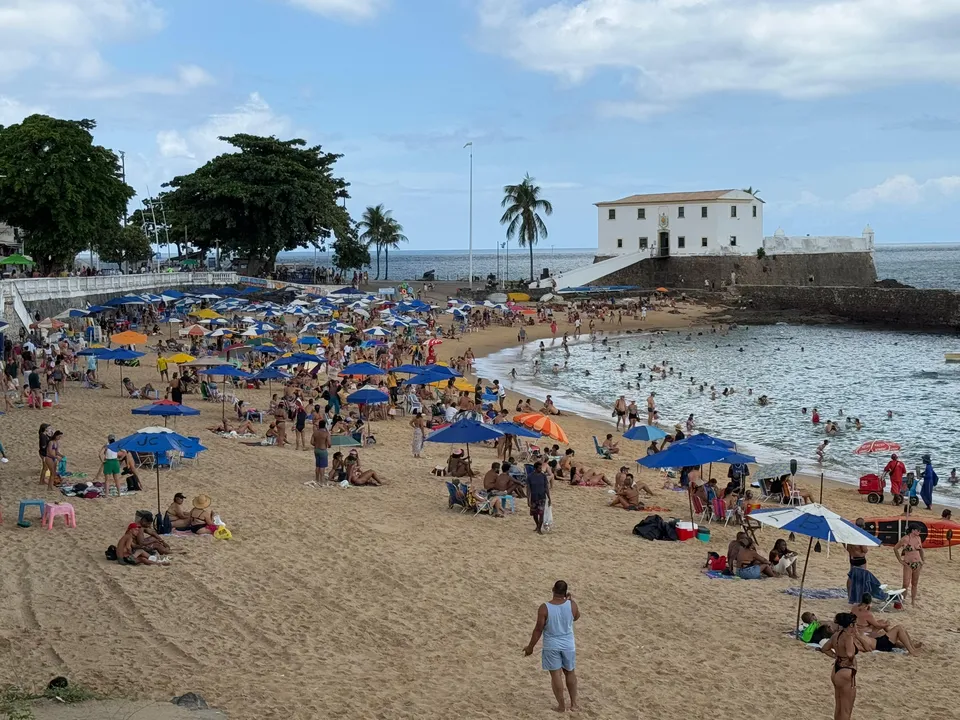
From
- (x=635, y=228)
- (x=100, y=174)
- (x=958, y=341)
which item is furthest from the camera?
(x=635, y=228)

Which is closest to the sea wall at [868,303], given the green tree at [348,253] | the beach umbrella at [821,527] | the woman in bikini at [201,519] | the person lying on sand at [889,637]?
the green tree at [348,253]

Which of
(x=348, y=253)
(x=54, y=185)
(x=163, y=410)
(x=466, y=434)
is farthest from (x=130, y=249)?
(x=466, y=434)

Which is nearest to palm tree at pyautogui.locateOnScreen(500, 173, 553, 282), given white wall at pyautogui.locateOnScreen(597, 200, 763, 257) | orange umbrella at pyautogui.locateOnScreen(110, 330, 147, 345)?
white wall at pyautogui.locateOnScreen(597, 200, 763, 257)

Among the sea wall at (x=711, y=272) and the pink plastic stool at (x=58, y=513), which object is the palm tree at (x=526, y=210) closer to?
the sea wall at (x=711, y=272)

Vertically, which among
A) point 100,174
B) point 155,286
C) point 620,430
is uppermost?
point 100,174

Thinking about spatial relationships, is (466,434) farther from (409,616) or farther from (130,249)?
(130,249)

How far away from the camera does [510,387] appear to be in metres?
34.1

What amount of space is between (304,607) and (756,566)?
18.5ft

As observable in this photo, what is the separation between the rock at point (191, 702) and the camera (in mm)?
7902

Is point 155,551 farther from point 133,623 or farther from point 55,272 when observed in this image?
point 55,272

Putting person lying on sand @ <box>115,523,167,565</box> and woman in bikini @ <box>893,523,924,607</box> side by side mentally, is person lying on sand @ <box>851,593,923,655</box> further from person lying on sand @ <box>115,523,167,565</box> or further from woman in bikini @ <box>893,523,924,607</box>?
person lying on sand @ <box>115,523,167,565</box>

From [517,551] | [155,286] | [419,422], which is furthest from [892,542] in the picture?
[155,286]

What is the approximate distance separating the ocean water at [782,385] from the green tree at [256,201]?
22.0 metres

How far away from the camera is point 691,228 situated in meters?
73.7
